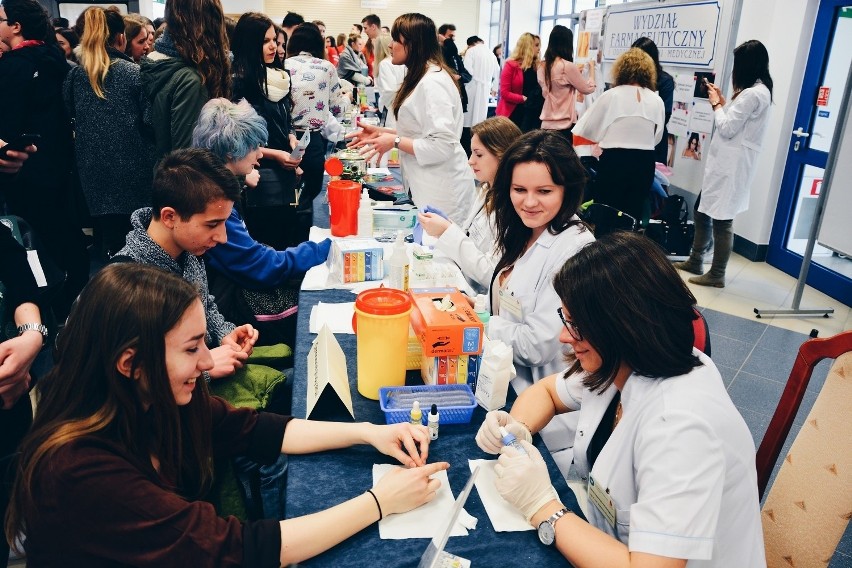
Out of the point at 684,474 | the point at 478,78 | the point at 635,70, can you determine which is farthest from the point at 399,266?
the point at 478,78

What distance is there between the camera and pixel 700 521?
1.02 metres

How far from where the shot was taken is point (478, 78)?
8.51 m

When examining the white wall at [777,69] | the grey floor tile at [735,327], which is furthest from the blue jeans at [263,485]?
the white wall at [777,69]

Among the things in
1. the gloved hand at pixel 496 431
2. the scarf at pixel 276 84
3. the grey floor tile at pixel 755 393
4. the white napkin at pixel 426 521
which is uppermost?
the scarf at pixel 276 84

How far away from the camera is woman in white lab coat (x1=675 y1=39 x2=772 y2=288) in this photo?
4.27 meters

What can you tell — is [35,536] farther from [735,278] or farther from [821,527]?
[735,278]

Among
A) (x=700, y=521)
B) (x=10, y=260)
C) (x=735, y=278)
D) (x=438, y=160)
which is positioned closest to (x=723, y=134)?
(x=735, y=278)

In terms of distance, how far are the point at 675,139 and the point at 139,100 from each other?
4688 millimetres

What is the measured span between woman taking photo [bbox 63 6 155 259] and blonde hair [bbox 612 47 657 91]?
331 cm

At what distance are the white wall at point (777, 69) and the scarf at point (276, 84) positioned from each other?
3.62 m

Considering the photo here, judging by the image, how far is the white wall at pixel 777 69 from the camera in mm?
4664

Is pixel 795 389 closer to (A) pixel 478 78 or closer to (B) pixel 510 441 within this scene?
(B) pixel 510 441

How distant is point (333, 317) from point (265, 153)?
1598 millimetres

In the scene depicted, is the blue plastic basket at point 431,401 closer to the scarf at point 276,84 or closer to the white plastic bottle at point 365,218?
the white plastic bottle at point 365,218
